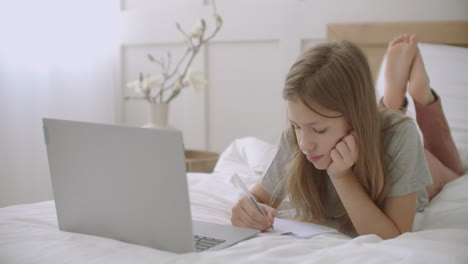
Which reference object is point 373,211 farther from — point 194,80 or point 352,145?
point 194,80

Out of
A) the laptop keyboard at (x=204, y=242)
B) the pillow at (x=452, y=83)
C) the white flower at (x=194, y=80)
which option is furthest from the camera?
the white flower at (x=194, y=80)

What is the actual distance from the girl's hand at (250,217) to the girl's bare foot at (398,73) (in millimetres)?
691

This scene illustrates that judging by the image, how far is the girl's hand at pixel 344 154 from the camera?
108 centimetres

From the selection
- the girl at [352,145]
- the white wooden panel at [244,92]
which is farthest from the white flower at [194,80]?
the girl at [352,145]

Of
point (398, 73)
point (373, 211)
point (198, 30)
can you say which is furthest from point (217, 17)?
point (373, 211)

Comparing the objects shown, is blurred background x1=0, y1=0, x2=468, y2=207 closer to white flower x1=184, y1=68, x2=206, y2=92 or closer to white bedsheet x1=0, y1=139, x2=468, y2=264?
white flower x1=184, y1=68, x2=206, y2=92

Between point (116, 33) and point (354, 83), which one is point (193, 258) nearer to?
point (354, 83)

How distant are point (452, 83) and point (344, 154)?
3.04ft

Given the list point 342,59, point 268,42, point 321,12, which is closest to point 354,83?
point 342,59

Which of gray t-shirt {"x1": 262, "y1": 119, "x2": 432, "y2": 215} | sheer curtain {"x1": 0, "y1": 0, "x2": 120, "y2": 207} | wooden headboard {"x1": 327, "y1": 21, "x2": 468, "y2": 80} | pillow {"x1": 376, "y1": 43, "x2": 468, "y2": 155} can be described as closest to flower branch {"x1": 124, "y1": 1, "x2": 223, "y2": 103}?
sheer curtain {"x1": 0, "y1": 0, "x2": 120, "y2": 207}

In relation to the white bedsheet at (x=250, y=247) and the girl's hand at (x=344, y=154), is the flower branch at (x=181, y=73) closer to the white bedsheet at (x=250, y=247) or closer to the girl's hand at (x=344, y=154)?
the white bedsheet at (x=250, y=247)

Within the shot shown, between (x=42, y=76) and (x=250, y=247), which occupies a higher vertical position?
(x=42, y=76)

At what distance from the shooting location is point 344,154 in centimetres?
108

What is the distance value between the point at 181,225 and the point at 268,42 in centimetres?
172
